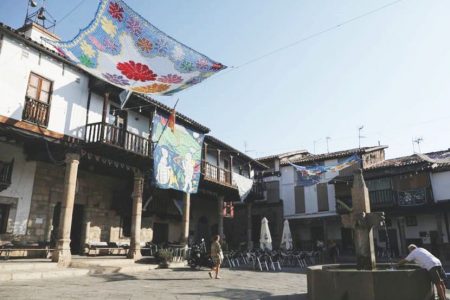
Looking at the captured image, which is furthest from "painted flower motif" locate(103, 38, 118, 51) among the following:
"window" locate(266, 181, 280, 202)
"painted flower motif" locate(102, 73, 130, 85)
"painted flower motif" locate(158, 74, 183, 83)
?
"window" locate(266, 181, 280, 202)

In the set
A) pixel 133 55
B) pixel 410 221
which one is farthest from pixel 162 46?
pixel 410 221

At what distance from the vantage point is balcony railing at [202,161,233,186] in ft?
66.5

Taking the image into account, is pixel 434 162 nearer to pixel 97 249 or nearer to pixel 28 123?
pixel 97 249

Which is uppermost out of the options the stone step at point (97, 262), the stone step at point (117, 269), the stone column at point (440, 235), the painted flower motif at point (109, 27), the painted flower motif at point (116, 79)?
the painted flower motif at point (109, 27)

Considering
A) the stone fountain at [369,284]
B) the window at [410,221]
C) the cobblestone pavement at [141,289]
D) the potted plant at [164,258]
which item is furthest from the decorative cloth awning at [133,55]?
the window at [410,221]

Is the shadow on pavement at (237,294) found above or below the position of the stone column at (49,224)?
below

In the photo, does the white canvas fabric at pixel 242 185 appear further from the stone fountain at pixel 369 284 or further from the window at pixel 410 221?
the stone fountain at pixel 369 284

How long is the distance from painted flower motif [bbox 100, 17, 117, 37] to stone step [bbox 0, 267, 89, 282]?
6.77 m

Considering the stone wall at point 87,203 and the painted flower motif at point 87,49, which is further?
the stone wall at point 87,203

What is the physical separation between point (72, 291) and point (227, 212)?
1779 centimetres

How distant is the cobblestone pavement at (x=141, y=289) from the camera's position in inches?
294

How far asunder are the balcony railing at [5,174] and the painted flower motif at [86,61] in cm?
598

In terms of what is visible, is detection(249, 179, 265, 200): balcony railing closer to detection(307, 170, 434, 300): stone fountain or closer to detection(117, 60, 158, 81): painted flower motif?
detection(117, 60, 158, 81): painted flower motif

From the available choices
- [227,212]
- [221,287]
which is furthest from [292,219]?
[221,287]
